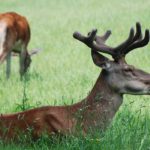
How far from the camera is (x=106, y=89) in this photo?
817cm

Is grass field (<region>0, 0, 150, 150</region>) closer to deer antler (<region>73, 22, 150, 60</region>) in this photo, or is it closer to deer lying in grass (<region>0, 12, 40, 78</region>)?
deer lying in grass (<region>0, 12, 40, 78</region>)

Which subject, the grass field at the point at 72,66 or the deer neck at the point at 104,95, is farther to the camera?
the deer neck at the point at 104,95

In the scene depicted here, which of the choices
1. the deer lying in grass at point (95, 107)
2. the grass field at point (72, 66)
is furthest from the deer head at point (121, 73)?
the grass field at point (72, 66)

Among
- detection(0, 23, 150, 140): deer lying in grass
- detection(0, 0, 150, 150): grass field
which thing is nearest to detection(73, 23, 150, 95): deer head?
detection(0, 23, 150, 140): deer lying in grass

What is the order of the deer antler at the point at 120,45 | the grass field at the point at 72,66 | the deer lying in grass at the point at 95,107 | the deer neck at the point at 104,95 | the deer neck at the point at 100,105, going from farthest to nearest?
the deer antler at the point at 120,45 → the deer neck at the point at 104,95 → the deer neck at the point at 100,105 → the deer lying in grass at the point at 95,107 → the grass field at the point at 72,66

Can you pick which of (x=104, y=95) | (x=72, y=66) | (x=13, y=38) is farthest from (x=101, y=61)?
(x=72, y=66)

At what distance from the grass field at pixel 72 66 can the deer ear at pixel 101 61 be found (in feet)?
1.58

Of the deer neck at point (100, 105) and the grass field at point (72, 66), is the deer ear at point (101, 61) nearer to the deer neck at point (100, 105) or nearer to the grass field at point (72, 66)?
the deer neck at point (100, 105)

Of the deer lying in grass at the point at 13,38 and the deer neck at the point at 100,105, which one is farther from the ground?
the deer lying in grass at the point at 13,38

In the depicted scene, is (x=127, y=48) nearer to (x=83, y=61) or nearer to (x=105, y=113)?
(x=105, y=113)

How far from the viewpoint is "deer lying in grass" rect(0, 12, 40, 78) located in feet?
49.2

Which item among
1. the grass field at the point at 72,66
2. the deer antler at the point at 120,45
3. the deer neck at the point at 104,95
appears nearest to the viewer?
the grass field at the point at 72,66

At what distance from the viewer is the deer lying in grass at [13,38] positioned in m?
15.0

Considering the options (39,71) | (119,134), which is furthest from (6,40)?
(119,134)
